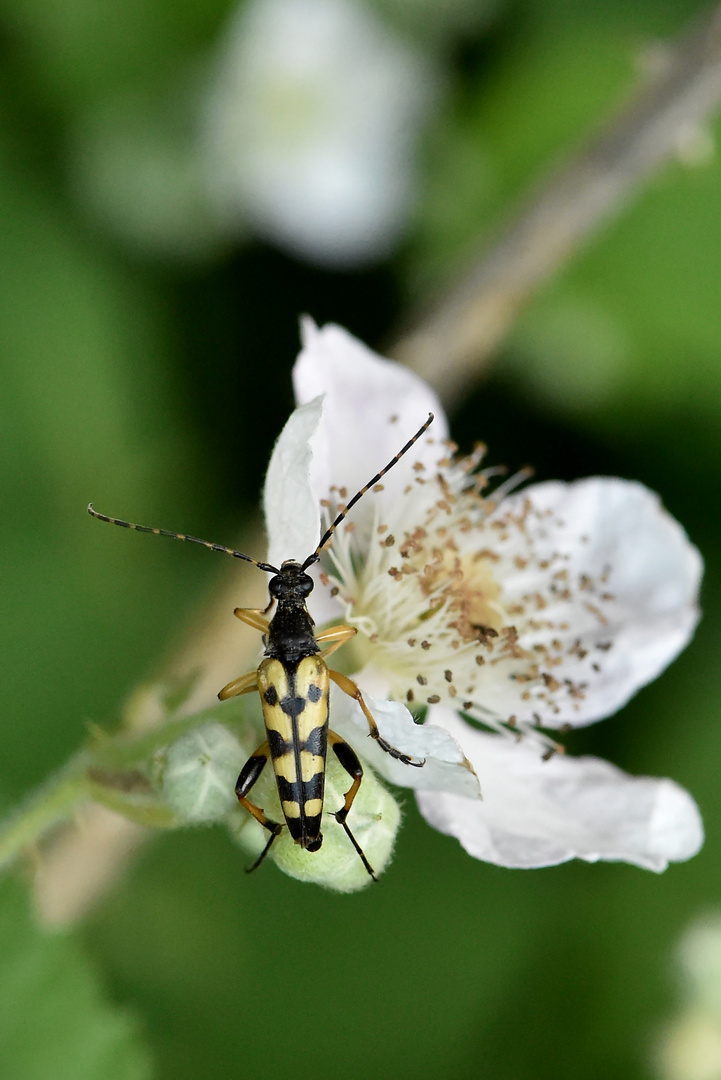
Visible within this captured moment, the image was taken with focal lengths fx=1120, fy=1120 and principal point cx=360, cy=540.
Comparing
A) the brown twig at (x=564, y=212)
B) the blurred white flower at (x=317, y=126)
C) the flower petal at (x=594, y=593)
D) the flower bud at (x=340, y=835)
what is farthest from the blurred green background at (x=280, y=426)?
the flower bud at (x=340, y=835)

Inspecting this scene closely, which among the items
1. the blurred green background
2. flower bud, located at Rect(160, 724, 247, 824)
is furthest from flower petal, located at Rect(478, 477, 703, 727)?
the blurred green background

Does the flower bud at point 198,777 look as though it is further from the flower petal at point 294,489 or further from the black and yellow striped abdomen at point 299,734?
the flower petal at point 294,489

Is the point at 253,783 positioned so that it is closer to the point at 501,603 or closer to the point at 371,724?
the point at 371,724

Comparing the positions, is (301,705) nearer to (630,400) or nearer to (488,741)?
(488,741)

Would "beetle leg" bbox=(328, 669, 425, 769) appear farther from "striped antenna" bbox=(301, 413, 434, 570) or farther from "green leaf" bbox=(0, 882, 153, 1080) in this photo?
"green leaf" bbox=(0, 882, 153, 1080)

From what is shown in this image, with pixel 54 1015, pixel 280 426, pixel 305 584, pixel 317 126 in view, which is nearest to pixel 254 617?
pixel 305 584

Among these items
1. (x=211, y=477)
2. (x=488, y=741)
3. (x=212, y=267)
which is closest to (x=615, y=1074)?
(x=488, y=741)

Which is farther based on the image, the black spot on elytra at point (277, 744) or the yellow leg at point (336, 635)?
the yellow leg at point (336, 635)
